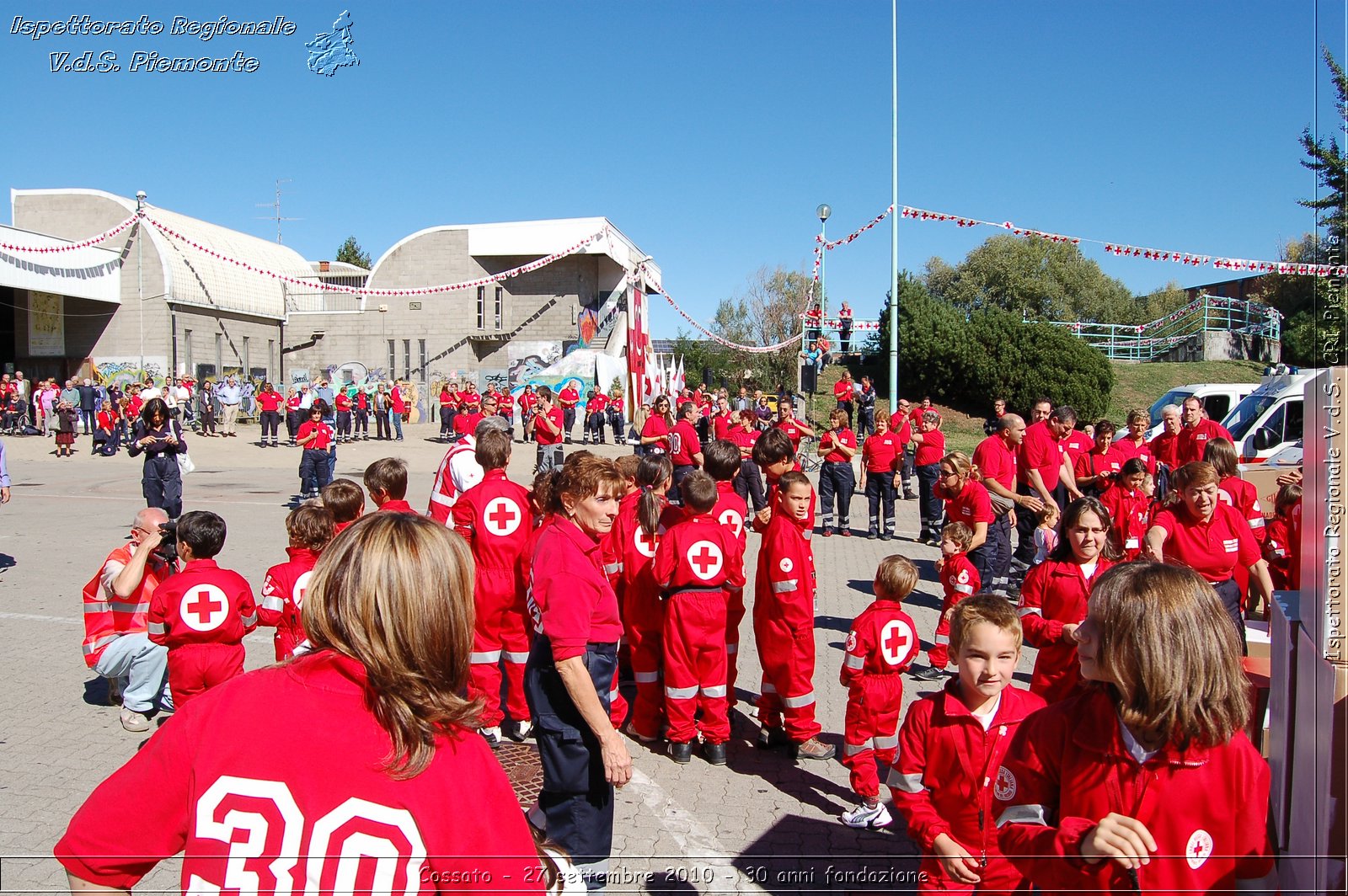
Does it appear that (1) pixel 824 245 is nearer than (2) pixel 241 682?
No

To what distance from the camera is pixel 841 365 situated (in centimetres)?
3662

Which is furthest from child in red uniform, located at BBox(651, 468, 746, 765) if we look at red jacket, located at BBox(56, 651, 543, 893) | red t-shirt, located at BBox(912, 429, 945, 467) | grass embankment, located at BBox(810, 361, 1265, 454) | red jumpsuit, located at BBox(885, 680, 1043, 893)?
grass embankment, located at BBox(810, 361, 1265, 454)

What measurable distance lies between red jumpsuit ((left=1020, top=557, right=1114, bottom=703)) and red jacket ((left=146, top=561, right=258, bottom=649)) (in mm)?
3969

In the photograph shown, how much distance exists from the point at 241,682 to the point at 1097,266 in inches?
2260

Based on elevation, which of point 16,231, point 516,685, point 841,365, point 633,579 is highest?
point 16,231

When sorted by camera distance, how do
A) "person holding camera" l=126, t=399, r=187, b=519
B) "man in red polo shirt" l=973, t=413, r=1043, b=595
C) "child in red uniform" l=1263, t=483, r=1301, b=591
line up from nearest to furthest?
"child in red uniform" l=1263, t=483, r=1301, b=591, "man in red polo shirt" l=973, t=413, r=1043, b=595, "person holding camera" l=126, t=399, r=187, b=519

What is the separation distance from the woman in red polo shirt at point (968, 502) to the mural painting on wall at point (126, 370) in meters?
34.6

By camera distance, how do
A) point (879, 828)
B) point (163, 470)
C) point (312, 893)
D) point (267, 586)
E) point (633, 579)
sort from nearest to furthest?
point (312, 893) < point (879, 828) < point (267, 586) < point (633, 579) < point (163, 470)

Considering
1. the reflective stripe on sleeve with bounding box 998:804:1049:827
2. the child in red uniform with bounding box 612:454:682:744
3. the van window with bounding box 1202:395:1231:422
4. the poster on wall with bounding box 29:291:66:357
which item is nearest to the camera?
the reflective stripe on sleeve with bounding box 998:804:1049:827

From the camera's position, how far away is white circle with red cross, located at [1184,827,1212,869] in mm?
1896

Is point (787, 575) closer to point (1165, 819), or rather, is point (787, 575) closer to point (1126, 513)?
point (1165, 819)

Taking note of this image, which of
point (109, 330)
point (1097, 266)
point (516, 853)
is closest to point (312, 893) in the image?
point (516, 853)

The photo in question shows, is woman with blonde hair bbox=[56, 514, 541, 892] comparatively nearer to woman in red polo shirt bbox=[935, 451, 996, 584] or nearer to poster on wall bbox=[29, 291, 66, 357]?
woman in red polo shirt bbox=[935, 451, 996, 584]

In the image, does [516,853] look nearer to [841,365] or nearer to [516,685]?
[516,685]
